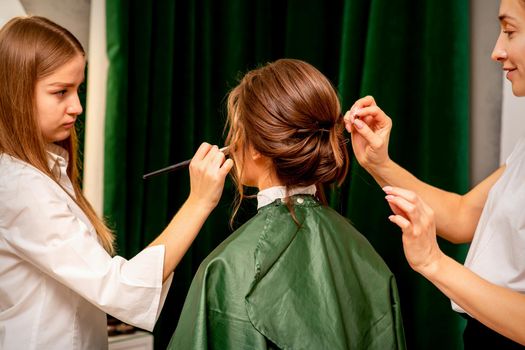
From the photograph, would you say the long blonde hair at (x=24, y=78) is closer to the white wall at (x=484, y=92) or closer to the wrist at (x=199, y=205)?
the wrist at (x=199, y=205)

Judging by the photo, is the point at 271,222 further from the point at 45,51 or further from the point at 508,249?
the point at 45,51

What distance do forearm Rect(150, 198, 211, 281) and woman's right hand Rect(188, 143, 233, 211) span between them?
17 millimetres

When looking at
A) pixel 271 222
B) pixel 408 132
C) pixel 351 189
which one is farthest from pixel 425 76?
pixel 271 222

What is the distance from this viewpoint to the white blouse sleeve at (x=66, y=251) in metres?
1.24

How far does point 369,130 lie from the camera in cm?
155

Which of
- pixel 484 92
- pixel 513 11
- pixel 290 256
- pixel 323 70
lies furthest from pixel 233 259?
pixel 323 70

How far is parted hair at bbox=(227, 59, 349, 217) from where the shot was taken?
52.5 inches

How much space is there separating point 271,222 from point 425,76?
987 millimetres

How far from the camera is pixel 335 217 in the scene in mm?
1417

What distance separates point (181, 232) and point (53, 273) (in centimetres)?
29

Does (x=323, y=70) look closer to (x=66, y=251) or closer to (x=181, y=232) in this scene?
(x=181, y=232)

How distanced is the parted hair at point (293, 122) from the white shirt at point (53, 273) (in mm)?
343

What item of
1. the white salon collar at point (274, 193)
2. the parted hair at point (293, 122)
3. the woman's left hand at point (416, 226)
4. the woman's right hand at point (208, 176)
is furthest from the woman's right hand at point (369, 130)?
the woman's left hand at point (416, 226)

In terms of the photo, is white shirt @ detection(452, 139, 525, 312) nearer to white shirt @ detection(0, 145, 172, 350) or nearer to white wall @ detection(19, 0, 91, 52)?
white shirt @ detection(0, 145, 172, 350)
